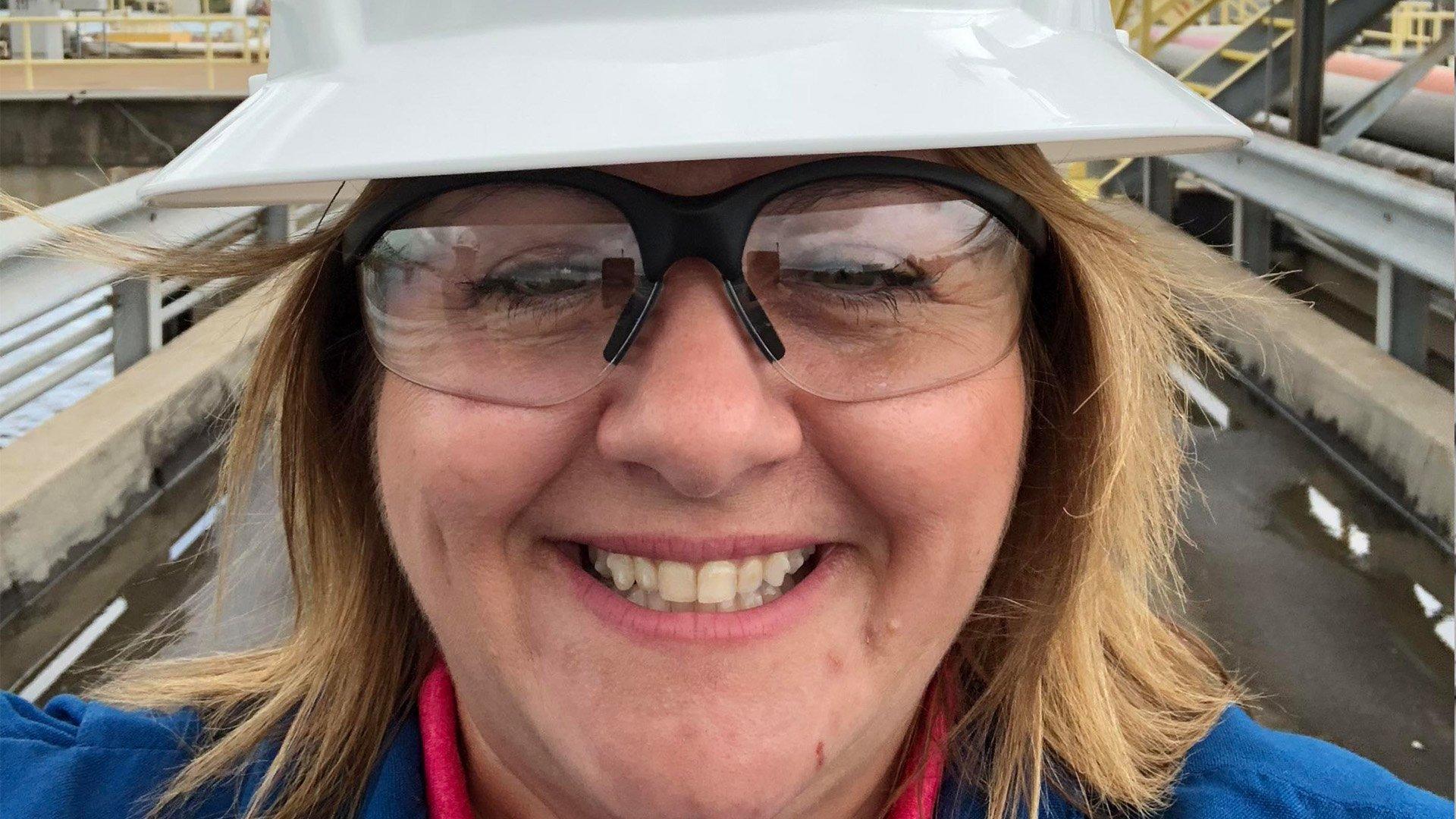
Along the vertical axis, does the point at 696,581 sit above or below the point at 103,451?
above

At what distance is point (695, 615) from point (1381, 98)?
970cm

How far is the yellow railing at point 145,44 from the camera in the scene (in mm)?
18969

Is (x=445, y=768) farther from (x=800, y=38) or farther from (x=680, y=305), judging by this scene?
(x=800, y=38)

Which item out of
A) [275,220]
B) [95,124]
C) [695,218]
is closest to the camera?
[695,218]

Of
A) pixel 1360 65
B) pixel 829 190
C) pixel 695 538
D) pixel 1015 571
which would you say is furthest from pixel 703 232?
pixel 1360 65

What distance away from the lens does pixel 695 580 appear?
1.41 meters

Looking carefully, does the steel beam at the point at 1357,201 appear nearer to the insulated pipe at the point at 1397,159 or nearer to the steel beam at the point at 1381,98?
the steel beam at the point at 1381,98

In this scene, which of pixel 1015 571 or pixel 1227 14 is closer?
pixel 1015 571

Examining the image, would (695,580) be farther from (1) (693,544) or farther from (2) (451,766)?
(2) (451,766)

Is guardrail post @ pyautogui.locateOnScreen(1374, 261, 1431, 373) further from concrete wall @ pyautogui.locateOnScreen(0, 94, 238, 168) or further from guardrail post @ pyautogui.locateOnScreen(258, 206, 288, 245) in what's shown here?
concrete wall @ pyautogui.locateOnScreen(0, 94, 238, 168)

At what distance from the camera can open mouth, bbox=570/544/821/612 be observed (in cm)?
141

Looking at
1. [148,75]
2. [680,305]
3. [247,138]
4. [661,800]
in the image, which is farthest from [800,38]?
[148,75]

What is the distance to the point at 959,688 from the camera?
1.86 metres

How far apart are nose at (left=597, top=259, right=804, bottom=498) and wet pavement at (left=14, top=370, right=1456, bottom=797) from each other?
1695mm
